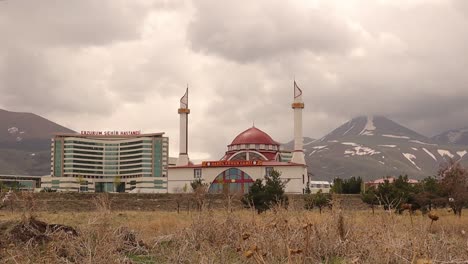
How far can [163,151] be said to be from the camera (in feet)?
489

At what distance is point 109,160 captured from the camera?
154875mm

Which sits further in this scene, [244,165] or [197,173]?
[197,173]

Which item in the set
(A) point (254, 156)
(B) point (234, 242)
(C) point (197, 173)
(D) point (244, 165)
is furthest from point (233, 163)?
(B) point (234, 242)

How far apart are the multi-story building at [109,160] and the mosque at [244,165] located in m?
38.0

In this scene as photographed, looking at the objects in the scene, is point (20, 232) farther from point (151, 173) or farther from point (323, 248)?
point (151, 173)

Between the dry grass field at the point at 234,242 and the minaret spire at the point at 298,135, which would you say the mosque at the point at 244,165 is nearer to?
the minaret spire at the point at 298,135

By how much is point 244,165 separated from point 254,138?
36.9 feet

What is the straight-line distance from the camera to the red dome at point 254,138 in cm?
10519

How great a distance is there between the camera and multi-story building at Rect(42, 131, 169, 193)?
145 meters

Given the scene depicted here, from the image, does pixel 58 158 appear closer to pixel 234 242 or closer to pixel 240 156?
pixel 240 156

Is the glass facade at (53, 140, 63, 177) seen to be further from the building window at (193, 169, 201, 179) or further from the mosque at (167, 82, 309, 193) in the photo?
the building window at (193, 169, 201, 179)

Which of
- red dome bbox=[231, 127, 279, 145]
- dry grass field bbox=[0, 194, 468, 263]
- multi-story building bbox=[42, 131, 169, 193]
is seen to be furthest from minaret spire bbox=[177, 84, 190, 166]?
dry grass field bbox=[0, 194, 468, 263]

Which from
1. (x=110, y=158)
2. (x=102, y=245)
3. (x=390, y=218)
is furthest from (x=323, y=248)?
(x=110, y=158)

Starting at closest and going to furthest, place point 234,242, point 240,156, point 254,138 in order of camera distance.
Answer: point 234,242 < point 240,156 < point 254,138
